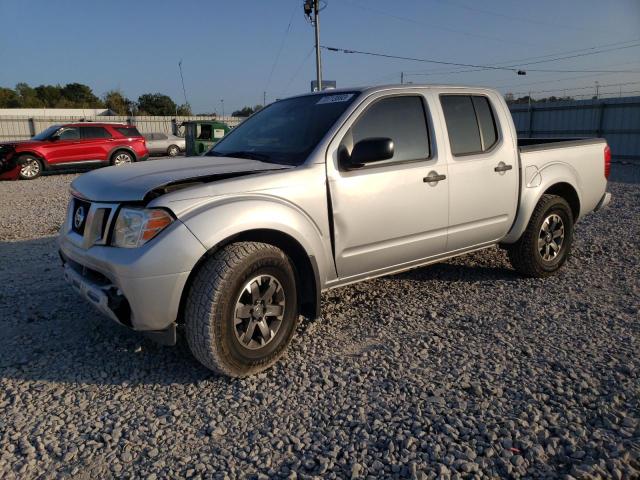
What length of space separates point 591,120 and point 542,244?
1725cm

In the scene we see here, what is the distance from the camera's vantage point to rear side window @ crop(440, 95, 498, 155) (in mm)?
4277

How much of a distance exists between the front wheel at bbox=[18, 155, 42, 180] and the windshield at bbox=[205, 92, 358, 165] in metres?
13.5

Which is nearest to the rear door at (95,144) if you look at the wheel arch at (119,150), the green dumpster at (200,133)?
the wheel arch at (119,150)

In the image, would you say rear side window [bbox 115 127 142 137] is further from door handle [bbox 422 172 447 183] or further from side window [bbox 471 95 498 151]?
door handle [bbox 422 172 447 183]

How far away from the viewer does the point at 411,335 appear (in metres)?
3.77

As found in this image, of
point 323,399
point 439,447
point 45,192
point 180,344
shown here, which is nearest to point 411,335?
point 323,399

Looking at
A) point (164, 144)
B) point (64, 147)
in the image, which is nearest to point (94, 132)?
point (64, 147)

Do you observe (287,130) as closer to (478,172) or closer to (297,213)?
(297,213)

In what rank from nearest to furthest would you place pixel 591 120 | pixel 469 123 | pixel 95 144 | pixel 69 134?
1. pixel 469 123
2. pixel 69 134
3. pixel 95 144
4. pixel 591 120

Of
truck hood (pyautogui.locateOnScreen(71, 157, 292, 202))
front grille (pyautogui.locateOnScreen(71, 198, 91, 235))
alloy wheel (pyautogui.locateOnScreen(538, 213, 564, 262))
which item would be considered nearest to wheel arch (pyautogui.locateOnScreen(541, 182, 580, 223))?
alloy wheel (pyautogui.locateOnScreen(538, 213, 564, 262))

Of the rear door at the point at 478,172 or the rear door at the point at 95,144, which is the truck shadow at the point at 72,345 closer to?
the rear door at the point at 478,172

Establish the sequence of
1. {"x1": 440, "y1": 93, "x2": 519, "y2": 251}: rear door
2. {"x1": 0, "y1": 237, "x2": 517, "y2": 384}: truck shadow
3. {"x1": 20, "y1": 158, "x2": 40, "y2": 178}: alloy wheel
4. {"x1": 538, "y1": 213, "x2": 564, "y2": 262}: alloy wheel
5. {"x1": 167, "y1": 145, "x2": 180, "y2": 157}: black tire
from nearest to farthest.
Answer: {"x1": 0, "y1": 237, "x2": 517, "y2": 384}: truck shadow → {"x1": 440, "y1": 93, "x2": 519, "y2": 251}: rear door → {"x1": 538, "y1": 213, "x2": 564, "y2": 262}: alloy wheel → {"x1": 20, "y1": 158, "x2": 40, "y2": 178}: alloy wheel → {"x1": 167, "y1": 145, "x2": 180, "y2": 157}: black tire

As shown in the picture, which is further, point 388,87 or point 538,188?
point 538,188

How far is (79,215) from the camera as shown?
11.0ft
